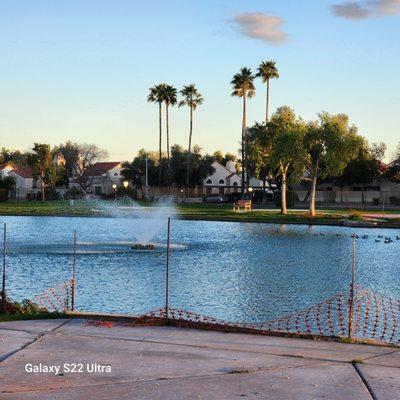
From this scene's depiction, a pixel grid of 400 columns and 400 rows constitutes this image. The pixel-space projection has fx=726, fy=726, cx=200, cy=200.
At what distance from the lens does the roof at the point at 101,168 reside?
152375 mm

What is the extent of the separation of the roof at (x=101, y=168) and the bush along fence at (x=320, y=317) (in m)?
130

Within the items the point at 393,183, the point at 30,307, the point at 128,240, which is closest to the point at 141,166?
the point at 393,183

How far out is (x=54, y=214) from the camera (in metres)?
75.2

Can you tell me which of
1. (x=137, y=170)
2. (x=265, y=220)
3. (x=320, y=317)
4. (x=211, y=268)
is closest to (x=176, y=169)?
(x=137, y=170)

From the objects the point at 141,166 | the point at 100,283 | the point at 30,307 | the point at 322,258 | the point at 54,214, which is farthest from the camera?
the point at 141,166

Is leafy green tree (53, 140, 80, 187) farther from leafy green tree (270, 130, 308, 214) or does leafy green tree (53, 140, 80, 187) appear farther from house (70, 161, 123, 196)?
leafy green tree (270, 130, 308, 214)

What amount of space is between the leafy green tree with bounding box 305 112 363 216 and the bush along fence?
45.5 meters

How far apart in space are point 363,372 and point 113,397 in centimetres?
333

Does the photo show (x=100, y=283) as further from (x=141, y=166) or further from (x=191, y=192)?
(x=141, y=166)

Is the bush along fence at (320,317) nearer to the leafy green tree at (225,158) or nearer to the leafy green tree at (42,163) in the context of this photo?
the leafy green tree at (42,163)

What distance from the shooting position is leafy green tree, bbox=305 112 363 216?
6769 cm

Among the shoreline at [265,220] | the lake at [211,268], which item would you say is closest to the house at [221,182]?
the shoreline at [265,220]

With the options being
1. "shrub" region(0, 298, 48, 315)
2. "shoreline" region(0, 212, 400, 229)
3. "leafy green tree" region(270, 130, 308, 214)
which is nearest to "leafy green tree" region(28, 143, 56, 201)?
"shoreline" region(0, 212, 400, 229)

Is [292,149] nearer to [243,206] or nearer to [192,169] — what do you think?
[243,206]
